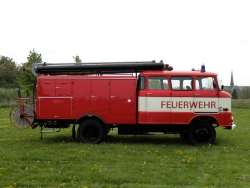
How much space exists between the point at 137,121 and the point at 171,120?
124 cm

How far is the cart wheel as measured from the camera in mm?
11961

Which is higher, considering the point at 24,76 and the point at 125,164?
the point at 24,76

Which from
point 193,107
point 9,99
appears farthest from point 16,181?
point 9,99

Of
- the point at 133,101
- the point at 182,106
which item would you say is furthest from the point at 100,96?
the point at 182,106

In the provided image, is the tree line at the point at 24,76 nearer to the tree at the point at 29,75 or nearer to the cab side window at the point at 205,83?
the tree at the point at 29,75

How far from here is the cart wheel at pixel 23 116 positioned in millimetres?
11961

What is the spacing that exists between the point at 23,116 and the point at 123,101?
391cm

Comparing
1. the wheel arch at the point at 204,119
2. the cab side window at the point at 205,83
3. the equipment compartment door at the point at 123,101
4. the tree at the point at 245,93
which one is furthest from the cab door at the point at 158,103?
the tree at the point at 245,93

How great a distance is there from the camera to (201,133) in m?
11.5

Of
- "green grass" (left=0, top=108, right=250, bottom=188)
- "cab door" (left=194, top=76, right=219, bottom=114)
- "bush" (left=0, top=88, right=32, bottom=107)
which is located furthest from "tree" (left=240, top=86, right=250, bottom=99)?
"cab door" (left=194, top=76, right=219, bottom=114)

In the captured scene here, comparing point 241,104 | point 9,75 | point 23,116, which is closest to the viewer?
point 23,116

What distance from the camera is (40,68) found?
38.9 feet

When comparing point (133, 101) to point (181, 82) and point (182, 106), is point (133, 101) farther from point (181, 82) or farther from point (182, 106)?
point (181, 82)

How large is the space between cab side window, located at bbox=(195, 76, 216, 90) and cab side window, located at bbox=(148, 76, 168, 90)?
46.2 inches
